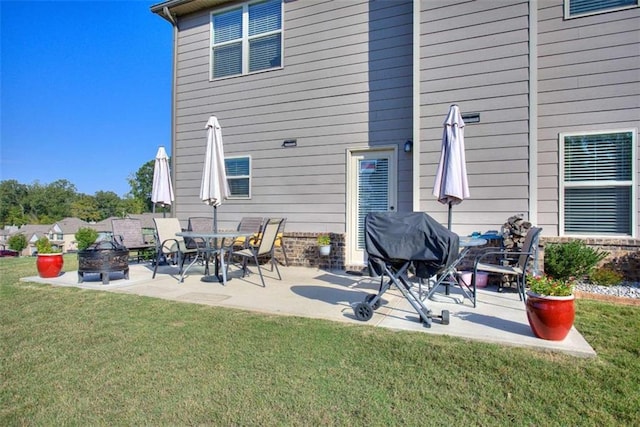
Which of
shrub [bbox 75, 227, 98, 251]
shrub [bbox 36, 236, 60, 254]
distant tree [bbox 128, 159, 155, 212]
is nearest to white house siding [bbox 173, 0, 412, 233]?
shrub [bbox 75, 227, 98, 251]

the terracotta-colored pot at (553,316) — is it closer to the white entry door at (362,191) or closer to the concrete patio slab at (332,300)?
the concrete patio slab at (332,300)

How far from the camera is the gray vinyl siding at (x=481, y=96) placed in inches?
214

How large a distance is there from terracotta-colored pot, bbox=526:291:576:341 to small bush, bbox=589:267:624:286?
275 centimetres

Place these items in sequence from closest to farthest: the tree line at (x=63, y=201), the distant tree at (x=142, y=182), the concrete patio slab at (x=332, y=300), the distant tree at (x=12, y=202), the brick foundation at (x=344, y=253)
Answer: the concrete patio slab at (x=332, y=300) < the brick foundation at (x=344, y=253) < the distant tree at (x=12, y=202) < the distant tree at (x=142, y=182) < the tree line at (x=63, y=201)

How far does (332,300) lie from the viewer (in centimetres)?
438

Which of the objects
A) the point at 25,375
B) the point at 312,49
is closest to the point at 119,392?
the point at 25,375

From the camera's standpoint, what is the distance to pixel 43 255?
564 centimetres

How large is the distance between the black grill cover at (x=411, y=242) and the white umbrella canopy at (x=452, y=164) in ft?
4.44

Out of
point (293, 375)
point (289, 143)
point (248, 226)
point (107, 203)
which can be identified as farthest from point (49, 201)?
point (293, 375)

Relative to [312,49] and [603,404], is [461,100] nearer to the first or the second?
[312,49]

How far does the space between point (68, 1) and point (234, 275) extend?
9759mm

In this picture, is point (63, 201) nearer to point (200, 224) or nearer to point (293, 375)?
point (200, 224)

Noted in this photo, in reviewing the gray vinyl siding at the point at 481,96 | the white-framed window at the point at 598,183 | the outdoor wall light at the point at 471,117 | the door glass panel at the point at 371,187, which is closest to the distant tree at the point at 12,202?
the door glass panel at the point at 371,187

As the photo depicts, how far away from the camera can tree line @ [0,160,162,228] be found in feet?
183
